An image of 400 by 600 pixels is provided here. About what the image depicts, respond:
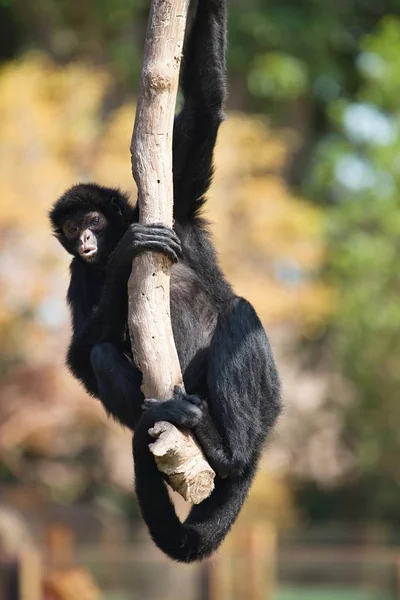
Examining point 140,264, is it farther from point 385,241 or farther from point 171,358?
point 385,241

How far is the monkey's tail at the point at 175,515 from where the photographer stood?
674cm

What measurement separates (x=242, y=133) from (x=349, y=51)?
1478 cm

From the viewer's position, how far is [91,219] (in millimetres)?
7957

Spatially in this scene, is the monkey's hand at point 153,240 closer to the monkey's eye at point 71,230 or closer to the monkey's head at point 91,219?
the monkey's head at point 91,219

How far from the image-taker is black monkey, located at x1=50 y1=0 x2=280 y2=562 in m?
6.85

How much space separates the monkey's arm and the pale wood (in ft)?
3.90

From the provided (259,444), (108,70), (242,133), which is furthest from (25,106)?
(259,444)

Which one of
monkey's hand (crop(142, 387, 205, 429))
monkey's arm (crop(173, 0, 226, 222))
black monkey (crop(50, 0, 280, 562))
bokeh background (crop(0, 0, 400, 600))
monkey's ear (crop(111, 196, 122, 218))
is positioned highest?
bokeh background (crop(0, 0, 400, 600))

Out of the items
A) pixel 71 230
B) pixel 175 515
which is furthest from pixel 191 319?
pixel 175 515

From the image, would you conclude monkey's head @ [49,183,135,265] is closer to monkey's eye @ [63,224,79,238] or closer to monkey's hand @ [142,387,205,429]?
monkey's eye @ [63,224,79,238]

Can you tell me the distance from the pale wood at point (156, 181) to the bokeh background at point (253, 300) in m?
8.00

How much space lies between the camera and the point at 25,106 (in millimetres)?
23344

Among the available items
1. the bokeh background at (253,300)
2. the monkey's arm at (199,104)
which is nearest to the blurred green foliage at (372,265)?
the bokeh background at (253,300)

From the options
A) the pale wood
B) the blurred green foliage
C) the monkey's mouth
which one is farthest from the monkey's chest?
the blurred green foliage
